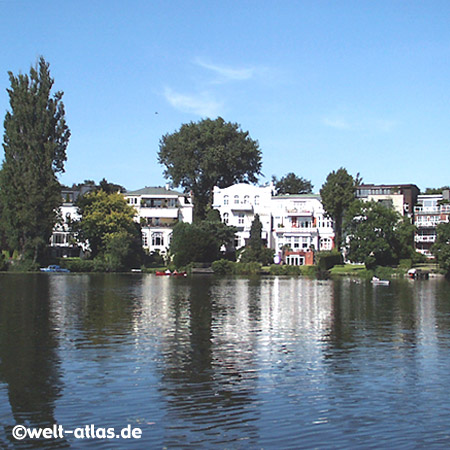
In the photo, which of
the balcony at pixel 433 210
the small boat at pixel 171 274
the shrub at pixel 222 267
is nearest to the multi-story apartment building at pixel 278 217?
the shrub at pixel 222 267

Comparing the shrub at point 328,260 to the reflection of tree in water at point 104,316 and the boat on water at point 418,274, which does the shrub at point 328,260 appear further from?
the reflection of tree in water at point 104,316

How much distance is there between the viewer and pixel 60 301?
44719 millimetres

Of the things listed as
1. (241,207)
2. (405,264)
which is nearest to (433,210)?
(405,264)

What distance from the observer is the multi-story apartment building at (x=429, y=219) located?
105 metres

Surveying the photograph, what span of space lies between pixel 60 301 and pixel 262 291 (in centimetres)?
1948

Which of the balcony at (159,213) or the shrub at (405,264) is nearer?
the shrub at (405,264)

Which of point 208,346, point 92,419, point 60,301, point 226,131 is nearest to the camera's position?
point 92,419

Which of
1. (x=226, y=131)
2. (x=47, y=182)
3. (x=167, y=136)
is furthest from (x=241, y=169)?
(x=47, y=182)

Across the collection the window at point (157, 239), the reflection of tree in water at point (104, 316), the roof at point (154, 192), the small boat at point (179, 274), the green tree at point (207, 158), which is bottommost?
the reflection of tree in water at point (104, 316)

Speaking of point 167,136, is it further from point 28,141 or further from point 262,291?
point 262,291

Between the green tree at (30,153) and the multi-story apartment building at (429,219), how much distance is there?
55.8 m

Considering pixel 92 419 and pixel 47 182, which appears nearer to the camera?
pixel 92 419

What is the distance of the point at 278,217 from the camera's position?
10938 centimetres

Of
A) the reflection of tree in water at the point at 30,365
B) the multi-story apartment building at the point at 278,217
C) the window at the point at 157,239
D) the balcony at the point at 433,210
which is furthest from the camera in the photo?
the window at the point at 157,239
